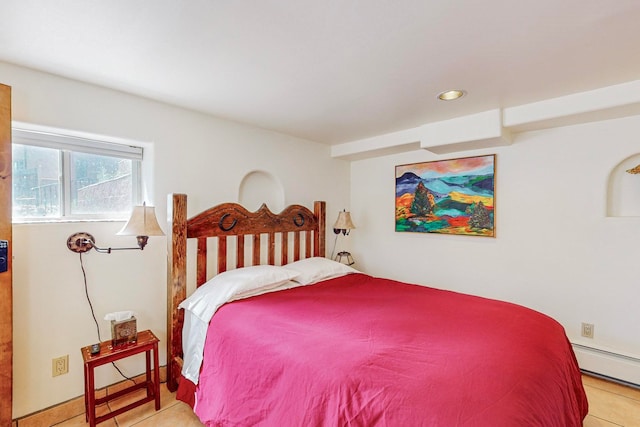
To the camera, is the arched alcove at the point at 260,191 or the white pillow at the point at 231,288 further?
the arched alcove at the point at 260,191

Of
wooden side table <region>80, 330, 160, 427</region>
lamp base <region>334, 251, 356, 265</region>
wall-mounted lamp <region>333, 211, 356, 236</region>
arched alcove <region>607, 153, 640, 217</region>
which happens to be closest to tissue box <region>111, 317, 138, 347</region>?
wooden side table <region>80, 330, 160, 427</region>

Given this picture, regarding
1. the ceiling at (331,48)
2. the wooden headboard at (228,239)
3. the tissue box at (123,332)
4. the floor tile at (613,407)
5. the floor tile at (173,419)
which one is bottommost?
the floor tile at (173,419)

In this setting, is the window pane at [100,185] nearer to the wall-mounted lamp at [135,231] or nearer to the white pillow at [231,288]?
the wall-mounted lamp at [135,231]

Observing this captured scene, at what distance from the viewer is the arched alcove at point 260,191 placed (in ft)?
9.72

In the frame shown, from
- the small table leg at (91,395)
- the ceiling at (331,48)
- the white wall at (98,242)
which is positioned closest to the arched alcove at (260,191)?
the white wall at (98,242)

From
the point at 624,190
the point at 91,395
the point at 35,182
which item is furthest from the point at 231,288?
the point at 624,190

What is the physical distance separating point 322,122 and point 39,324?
100 inches

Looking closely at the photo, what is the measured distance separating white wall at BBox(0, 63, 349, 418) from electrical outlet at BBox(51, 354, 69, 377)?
3 centimetres

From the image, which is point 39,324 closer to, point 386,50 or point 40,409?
point 40,409

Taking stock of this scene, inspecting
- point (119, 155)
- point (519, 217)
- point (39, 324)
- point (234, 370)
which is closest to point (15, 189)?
point (119, 155)

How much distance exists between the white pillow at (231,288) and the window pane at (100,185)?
2.84 feet

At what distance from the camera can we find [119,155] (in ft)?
7.40

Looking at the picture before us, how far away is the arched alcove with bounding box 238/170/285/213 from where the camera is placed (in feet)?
9.72

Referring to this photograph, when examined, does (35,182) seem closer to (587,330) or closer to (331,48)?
(331,48)
